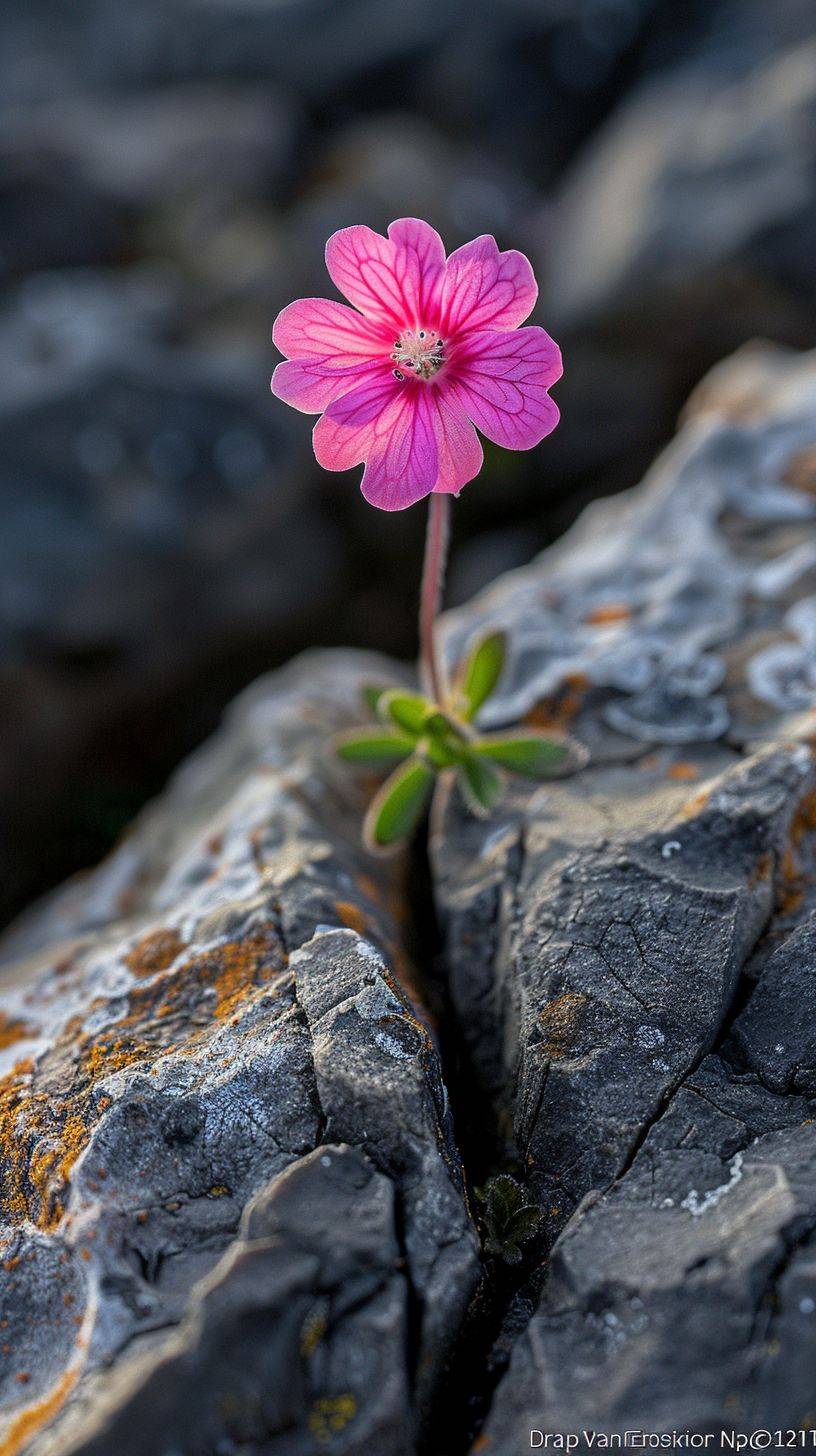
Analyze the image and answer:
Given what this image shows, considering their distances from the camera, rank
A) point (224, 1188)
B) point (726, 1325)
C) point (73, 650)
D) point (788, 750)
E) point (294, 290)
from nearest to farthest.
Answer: point (726, 1325) → point (224, 1188) → point (788, 750) → point (73, 650) → point (294, 290)

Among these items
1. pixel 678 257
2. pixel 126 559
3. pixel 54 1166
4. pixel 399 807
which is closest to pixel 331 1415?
pixel 54 1166

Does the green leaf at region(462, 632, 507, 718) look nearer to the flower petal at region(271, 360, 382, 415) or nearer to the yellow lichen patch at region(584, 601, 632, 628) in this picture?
the yellow lichen patch at region(584, 601, 632, 628)

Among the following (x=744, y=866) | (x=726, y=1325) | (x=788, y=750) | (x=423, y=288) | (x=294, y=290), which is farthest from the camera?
(x=294, y=290)

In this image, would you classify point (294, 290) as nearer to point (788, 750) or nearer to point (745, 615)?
point (745, 615)

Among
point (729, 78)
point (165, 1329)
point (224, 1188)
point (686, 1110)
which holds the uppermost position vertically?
point (729, 78)

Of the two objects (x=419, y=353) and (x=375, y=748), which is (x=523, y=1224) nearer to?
(x=375, y=748)

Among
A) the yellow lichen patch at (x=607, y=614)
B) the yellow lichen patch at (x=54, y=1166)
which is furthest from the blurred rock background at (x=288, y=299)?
the yellow lichen patch at (x=54, y=1166)

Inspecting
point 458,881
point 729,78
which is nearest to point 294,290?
point 729,78
